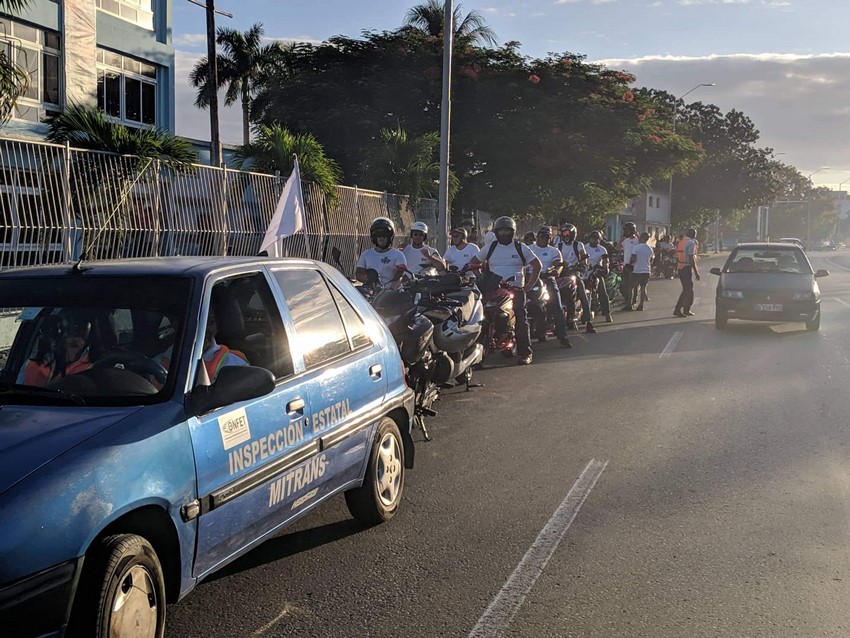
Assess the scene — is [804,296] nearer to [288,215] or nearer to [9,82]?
[288,215]

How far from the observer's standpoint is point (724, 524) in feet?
17.1

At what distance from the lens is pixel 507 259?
12.0 m

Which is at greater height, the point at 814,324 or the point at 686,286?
the point at 686,286

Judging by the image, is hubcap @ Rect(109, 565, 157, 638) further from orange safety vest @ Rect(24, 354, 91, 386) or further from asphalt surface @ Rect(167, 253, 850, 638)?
orange safety vest @ Rect(24, 354, 91, 386)

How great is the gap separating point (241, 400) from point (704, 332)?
42.7 ft

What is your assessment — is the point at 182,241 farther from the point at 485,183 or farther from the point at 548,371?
the point at 485,183

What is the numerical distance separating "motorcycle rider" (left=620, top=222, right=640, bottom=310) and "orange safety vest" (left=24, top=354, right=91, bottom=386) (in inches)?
623

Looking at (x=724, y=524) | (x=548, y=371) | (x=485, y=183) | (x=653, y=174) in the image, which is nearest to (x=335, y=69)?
(x=485, y=183)

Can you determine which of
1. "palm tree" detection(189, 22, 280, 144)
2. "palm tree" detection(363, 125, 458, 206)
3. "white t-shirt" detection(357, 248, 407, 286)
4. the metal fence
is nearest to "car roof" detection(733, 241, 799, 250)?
the metal fence

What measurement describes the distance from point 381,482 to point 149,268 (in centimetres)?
191

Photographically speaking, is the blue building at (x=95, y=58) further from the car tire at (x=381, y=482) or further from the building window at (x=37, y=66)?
the car tire at (x=381, y=482)

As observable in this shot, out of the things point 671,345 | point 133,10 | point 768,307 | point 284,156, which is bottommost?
point 671,345

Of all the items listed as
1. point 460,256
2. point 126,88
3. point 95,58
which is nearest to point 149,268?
point 460,256

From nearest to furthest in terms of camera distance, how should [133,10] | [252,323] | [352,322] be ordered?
1. [252,323]
2. [352,322]
3. [133,10]
